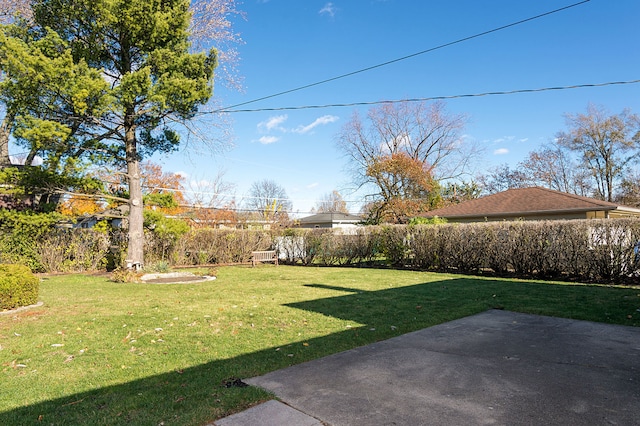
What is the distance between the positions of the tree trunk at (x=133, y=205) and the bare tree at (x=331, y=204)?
43791 millimetres

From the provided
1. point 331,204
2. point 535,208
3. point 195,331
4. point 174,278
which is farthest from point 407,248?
point 331,204

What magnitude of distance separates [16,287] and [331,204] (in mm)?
51618

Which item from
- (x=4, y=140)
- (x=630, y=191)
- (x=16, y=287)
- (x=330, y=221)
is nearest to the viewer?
(x=16, y=287)

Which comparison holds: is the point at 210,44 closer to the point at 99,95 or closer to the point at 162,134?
the point at 162,134

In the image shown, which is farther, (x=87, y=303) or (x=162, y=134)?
(x=162, y=134)

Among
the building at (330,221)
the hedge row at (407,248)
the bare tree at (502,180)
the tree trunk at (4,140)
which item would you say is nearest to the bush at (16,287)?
the hedge row at (407,248)

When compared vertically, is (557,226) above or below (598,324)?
above

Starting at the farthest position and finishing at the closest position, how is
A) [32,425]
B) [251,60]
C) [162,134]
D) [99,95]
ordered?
1. [251,60]
2. [162,134]
3. [99,95]
4. [32,425]

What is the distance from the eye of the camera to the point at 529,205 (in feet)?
61.5

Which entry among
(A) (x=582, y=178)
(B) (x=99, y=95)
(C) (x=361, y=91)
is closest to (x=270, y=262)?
(C) (x=361, y=91)

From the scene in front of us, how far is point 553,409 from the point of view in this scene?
2.89 metres

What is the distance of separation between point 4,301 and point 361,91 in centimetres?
1305

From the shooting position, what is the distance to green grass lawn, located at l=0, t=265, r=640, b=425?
312 cm

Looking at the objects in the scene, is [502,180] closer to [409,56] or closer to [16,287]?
[409,56]
